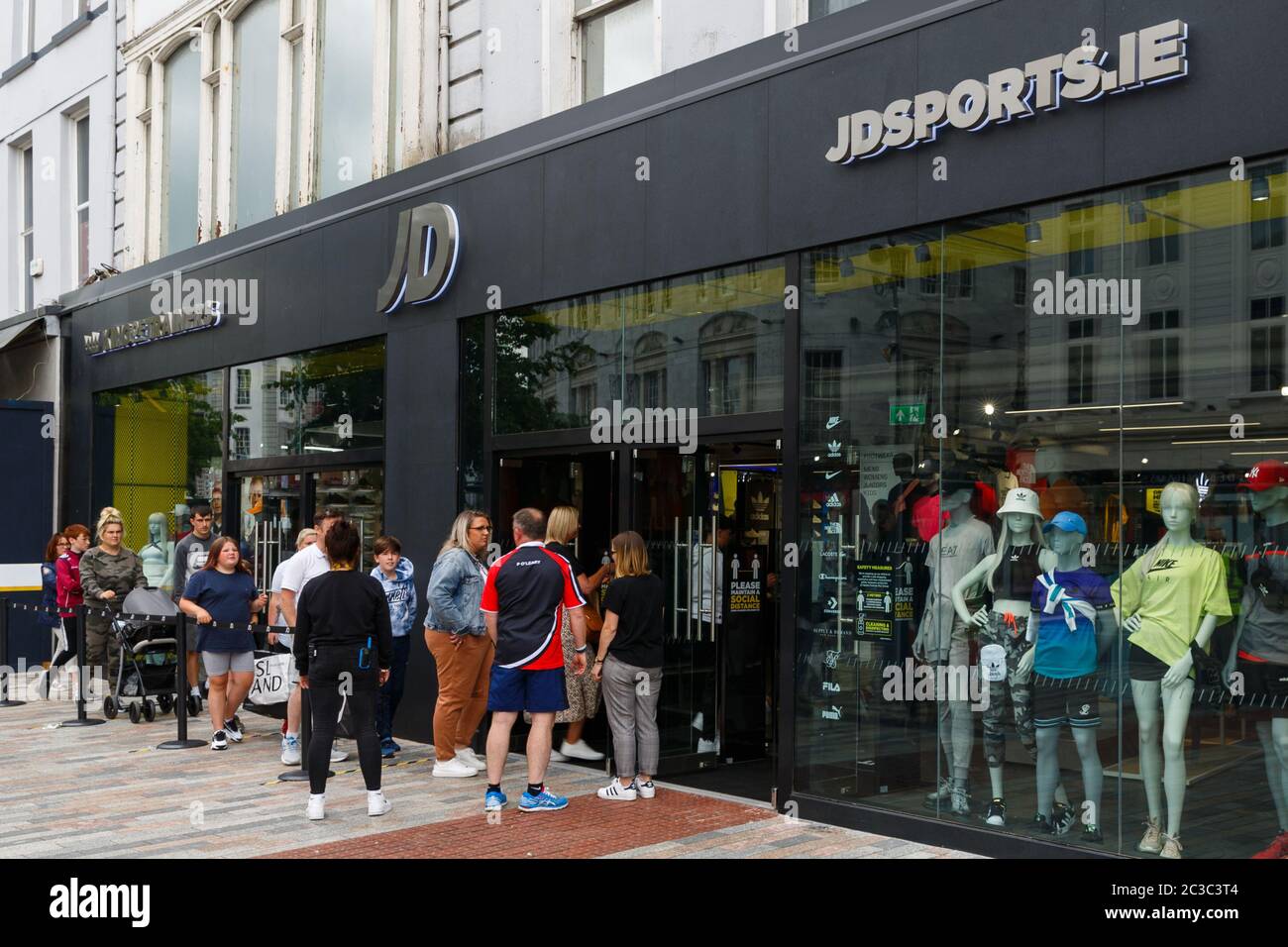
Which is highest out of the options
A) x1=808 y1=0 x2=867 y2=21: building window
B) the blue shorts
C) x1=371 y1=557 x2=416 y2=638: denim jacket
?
x1=808 y1=0 x2=867 y2=21: building window

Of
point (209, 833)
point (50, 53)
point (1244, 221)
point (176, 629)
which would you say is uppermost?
point (50, 53)

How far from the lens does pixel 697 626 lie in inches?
387

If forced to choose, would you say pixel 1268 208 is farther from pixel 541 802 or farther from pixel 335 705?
pixel 335 705

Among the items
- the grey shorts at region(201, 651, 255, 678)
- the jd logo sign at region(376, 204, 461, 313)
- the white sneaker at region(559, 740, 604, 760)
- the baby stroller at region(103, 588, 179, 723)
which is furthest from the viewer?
the baby stroller at region(103, 588, 179, 723)

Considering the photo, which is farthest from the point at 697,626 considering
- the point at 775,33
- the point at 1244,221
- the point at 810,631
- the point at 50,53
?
the point at 50,53

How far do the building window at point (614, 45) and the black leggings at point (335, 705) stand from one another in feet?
16.4

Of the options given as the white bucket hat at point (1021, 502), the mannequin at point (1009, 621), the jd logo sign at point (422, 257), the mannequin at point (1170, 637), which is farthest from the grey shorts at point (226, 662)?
the mannequin at point (1170, 637)

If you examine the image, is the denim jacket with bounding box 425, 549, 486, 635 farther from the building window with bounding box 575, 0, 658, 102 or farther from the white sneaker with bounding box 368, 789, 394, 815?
the building window with bounding box 575, 0, 658, 102

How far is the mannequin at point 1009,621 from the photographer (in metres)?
7.21

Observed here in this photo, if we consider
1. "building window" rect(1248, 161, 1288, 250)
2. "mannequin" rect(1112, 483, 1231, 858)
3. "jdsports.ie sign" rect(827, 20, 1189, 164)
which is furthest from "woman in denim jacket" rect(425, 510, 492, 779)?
"building window" rect(1248, 161, 1288, 250)

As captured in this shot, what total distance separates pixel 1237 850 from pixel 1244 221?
3019mm

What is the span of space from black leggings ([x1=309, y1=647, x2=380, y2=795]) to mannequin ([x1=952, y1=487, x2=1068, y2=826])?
12.3ft

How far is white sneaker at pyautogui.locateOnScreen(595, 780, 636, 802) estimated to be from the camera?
8.75 m

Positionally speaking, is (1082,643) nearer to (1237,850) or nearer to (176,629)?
(1237,850)
